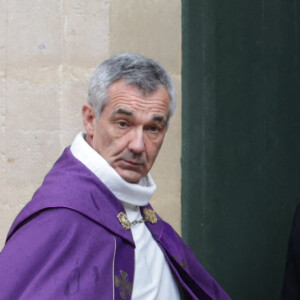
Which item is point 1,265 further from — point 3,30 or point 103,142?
point 3,30

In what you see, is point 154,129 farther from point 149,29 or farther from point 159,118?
point 149,29

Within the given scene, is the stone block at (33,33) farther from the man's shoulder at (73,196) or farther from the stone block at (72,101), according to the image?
the man's shoulder at (73,196)

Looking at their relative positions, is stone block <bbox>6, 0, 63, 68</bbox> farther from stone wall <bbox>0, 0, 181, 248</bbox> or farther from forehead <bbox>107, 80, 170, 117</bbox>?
forehead <bbox>107, 80, 170, 117</bbox>

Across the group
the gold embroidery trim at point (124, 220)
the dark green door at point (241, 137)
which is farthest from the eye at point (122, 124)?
the dark green door at point (241, 137)

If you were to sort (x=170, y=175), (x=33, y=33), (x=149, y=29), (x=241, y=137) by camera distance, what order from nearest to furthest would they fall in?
(x=33, y=33) < (x=149, y=29) < (x=170, y=175) < (x=241, y=137)

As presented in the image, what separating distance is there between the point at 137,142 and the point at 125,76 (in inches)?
10.2

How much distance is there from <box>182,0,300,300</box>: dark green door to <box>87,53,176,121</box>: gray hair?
1750 millimetres

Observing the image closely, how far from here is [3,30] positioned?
4.00 m

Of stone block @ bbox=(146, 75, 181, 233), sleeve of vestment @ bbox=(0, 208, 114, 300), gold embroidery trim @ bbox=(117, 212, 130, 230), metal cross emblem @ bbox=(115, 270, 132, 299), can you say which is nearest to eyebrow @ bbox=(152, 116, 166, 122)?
gold embroidery trim @ bbox=(117, 212, 130, 230)

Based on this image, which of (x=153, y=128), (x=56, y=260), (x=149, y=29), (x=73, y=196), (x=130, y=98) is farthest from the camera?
(x=149, y=29)

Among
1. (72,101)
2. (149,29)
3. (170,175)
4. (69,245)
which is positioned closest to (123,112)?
(69,245)

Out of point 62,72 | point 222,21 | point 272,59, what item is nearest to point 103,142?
point 62,72

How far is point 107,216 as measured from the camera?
2.79 metres

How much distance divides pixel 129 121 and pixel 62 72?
4.15ft
